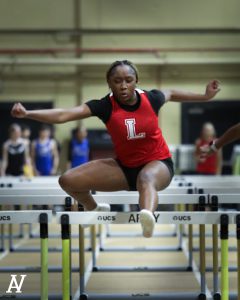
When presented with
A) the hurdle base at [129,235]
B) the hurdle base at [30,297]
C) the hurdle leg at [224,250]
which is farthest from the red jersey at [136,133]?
the hurdle base at [129,235]

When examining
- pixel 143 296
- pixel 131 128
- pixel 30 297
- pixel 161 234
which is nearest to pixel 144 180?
pixel 131 128

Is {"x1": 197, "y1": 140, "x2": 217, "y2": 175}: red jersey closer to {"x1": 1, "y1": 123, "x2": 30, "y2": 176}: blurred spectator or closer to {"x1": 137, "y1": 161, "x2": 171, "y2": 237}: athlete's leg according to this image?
{"x1": 1, "y1": 123, "x2": 30, "y2": 176}: blurred spectator

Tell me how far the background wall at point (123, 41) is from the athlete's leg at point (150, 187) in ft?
26.4

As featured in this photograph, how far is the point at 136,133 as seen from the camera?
11.1ft

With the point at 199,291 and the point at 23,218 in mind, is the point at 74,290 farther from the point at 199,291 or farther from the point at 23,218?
the point at 23,218

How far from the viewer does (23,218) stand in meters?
3.19

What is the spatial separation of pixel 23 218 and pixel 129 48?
848cm

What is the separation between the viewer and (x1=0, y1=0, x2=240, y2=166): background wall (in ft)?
37.0

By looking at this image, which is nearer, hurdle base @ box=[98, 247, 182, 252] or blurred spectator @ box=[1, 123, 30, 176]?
hurdle base @ box=[98, 247, 182, 252]

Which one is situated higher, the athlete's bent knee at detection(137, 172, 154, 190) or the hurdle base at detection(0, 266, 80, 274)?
the athlete's bent knee at detection(137, 172, 154, 190)

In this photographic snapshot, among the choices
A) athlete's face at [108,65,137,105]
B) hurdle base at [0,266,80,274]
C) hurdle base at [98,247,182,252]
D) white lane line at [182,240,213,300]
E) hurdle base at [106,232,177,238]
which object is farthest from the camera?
hurdle base at [106,232,177,238]

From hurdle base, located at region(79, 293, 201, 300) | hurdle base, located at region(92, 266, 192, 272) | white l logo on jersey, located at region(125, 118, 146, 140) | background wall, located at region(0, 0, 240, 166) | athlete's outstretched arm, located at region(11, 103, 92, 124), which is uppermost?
background wall, located at region(0, 0, 240, 166)

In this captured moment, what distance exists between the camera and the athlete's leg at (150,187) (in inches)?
116

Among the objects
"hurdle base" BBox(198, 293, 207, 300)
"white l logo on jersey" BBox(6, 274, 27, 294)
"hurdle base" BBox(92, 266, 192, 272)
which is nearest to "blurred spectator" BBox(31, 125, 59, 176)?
"hurdle base" BBox(92, 266, 192, 272)
